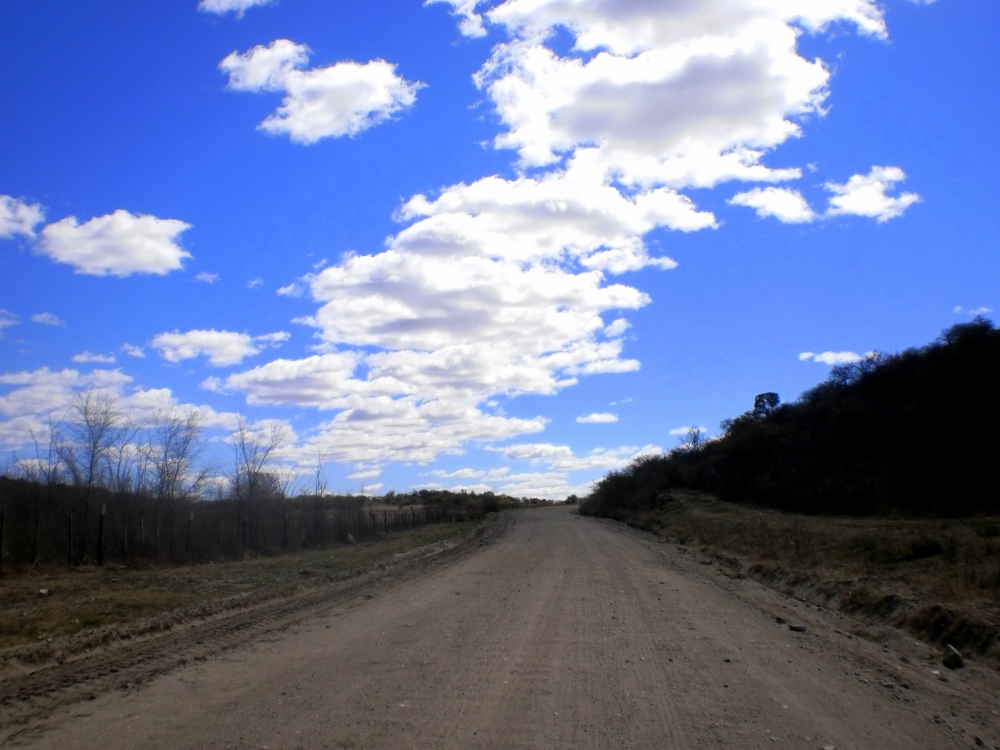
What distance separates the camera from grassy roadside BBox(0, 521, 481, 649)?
531 inches

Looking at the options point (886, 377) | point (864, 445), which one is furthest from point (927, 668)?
point (886, 377)

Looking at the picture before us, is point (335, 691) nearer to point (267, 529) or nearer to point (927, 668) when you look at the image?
point (927, 668)

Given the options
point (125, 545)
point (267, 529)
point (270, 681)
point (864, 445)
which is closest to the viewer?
point (270, 681)

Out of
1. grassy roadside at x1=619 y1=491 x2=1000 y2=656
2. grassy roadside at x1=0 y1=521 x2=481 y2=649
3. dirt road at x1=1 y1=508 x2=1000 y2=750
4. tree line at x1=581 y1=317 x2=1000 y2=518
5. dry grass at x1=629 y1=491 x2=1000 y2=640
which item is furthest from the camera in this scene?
tree line at x1=581 y1=317 x2=1000 y2=518

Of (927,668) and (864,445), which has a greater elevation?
(864,445)

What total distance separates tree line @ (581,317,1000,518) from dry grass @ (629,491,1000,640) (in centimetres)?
435

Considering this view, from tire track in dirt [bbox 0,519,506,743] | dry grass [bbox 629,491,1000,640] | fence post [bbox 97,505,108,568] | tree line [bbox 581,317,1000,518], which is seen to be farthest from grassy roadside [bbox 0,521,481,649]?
tree line [bbox 581,317,1000,518]

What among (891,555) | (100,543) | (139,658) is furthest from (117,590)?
(891,555)

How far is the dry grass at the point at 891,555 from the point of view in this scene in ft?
40.3

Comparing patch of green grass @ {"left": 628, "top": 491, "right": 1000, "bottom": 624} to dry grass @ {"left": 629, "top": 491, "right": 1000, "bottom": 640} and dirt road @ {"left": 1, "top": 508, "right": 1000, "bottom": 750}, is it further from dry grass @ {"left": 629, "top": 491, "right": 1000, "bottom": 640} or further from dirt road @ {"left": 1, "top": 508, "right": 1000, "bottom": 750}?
dirt road @ {"left": 1, "top": 508, "right": 1000, "bottom": 750}

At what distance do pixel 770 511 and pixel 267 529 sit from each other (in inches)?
1036

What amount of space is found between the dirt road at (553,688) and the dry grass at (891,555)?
1568 mm

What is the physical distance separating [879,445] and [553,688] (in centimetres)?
4017

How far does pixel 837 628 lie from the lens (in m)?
11.8
